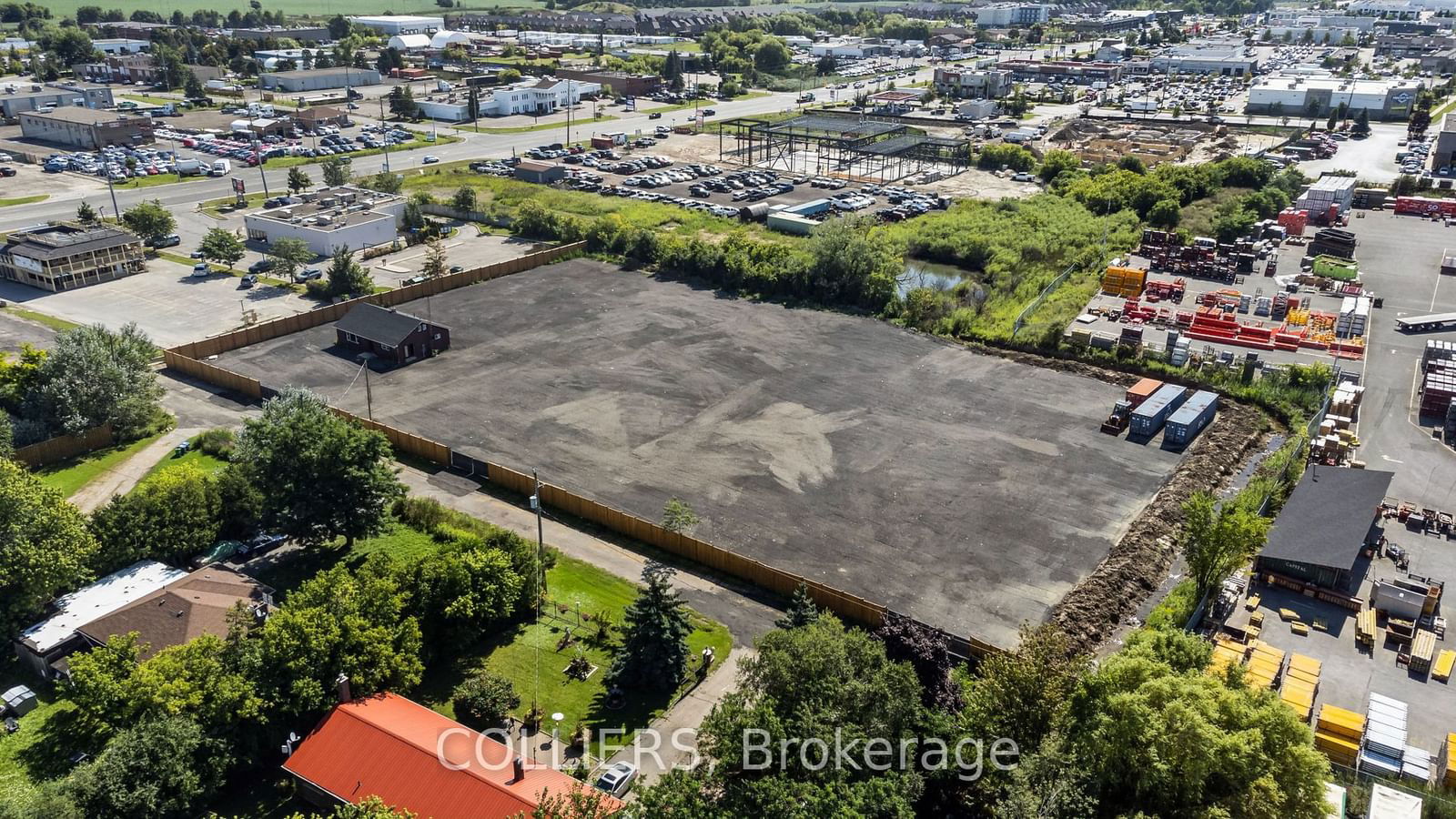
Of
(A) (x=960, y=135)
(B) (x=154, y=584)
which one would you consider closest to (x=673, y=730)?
(B) (x=154, y=584)

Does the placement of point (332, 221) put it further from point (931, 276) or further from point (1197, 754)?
point (1197, 754)

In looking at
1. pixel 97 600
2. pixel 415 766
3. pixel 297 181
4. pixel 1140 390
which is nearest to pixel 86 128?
pixel 297 181

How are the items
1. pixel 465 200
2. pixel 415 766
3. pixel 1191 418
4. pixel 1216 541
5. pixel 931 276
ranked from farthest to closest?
pixel 465 200, pixel 931 276, pixel 1191 418, pixel 1216 541, pixel 415 766

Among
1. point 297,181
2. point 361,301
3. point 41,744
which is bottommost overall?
point 41,744

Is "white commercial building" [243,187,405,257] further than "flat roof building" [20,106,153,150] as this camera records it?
No

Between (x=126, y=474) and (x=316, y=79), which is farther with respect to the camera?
(x=316, y=79)

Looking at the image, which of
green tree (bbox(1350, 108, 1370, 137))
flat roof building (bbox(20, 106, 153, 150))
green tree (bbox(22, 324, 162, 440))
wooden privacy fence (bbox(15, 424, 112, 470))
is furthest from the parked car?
green tree (bbox(1350, 108, 1370, 137))

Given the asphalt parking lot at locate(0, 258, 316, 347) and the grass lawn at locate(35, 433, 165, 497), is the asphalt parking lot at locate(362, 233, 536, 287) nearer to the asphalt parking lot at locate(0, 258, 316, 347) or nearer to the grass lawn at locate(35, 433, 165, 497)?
the asphalt parking lot at locate(0, 258, 316, 347)
